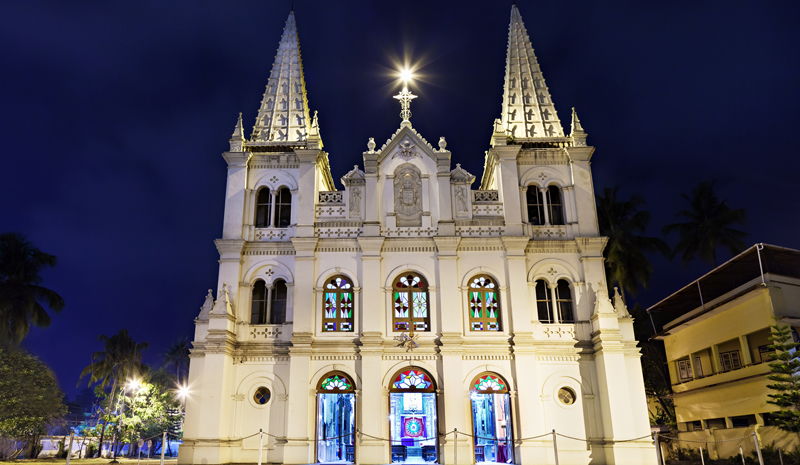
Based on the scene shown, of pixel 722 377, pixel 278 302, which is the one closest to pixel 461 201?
pixel 278 302

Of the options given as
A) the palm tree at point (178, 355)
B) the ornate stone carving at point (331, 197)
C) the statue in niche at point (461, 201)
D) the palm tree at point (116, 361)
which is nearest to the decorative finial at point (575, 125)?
the statue in niche at point (461, 201)

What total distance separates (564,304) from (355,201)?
10395mm

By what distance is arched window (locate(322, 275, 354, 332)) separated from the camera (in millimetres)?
25172

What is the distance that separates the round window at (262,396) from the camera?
79.6 feet

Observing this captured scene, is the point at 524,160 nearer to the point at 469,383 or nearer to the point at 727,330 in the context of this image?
the point at 469,383

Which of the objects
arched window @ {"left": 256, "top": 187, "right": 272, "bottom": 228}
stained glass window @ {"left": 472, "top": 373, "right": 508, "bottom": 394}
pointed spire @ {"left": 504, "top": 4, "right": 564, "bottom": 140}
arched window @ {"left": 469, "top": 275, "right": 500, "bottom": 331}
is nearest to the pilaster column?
arched window @ {"left": 256, "top": 187, "right": 272, "bottom": 228}

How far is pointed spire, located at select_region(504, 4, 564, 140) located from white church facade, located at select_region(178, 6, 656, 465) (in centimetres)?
61

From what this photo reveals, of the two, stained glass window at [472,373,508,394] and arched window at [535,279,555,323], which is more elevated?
arched window at [535,279,555,323]

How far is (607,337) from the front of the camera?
23609 millimetres

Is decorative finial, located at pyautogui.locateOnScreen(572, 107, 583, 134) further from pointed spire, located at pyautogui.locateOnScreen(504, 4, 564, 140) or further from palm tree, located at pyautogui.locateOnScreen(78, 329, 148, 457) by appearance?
palm tree, located at pyautogui.locateOnScreen(78, 329, 148, 457)

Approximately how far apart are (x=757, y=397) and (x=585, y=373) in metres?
7.98

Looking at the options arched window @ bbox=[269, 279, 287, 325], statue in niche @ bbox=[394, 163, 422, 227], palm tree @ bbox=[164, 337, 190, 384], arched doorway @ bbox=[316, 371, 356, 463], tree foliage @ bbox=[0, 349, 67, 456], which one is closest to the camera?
arched doorway @ bbox=[316, 371, 356, 463]

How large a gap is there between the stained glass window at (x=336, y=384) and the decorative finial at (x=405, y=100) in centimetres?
1233

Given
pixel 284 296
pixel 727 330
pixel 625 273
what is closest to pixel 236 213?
pixel 284 296
